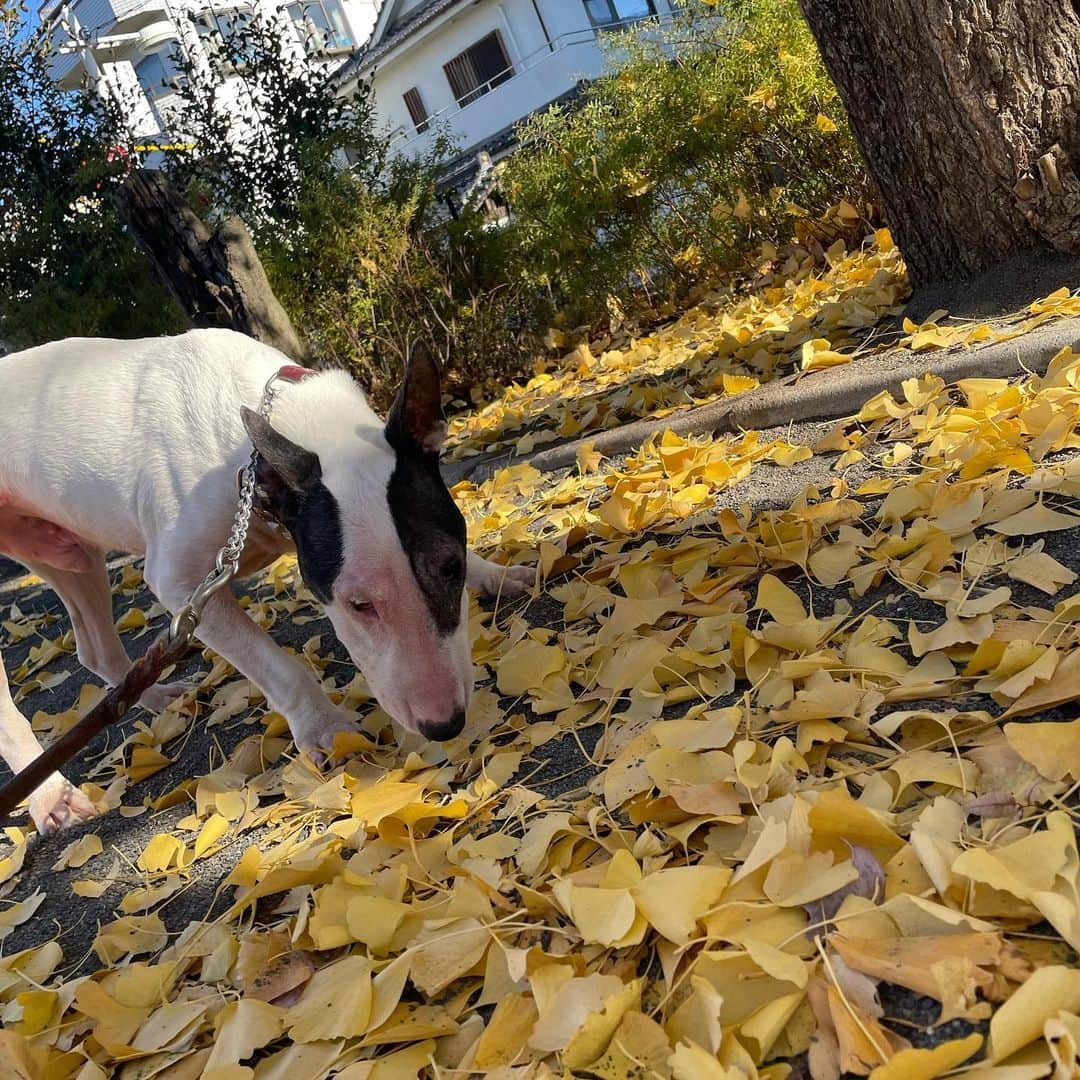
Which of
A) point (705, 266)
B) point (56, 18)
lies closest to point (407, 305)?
point (705, 266)

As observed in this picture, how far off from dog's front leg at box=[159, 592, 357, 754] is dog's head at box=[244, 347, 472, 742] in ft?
1.24

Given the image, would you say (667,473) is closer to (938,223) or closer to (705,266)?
(938,223)

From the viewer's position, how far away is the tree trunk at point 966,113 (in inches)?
129

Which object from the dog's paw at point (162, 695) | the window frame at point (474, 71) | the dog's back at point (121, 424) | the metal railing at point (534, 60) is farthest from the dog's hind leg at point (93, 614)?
the window frame at point (474, 71)

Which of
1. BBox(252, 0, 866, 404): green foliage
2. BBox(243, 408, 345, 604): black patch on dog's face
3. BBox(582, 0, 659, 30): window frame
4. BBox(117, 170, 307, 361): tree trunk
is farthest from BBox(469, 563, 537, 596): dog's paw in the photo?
BBox(582, 0, 659, 30): window frame

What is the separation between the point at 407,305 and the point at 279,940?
5.76 m

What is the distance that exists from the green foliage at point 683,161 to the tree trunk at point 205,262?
2112mm

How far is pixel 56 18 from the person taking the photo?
9.91 meters

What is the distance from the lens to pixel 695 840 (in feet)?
4.90

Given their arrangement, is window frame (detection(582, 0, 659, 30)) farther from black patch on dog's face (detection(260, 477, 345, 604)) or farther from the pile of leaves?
black patch on dog's face (detection(260, 477, 345, 604))

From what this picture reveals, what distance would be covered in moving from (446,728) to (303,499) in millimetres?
664

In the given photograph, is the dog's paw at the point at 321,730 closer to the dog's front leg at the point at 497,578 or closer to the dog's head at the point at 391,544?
the dog's head at the point at 391,544

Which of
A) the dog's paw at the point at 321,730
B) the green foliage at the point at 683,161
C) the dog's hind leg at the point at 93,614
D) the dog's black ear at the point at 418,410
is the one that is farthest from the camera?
the green foliage at the point at 683,161

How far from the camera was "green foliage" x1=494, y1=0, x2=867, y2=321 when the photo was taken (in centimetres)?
586
